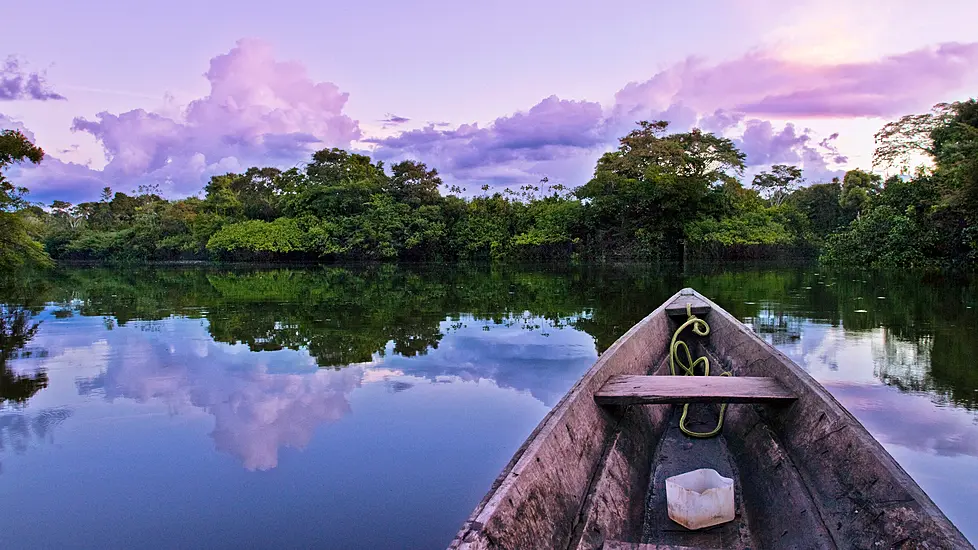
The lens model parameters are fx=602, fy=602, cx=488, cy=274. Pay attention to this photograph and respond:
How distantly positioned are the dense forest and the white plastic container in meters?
18.4

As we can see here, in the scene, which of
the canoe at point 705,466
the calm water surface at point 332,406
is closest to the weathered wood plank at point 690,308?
the calm water surface at point 332,406

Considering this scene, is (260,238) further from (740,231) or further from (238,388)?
(238,388)

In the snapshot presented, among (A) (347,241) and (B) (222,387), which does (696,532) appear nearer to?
(B) (222,387)

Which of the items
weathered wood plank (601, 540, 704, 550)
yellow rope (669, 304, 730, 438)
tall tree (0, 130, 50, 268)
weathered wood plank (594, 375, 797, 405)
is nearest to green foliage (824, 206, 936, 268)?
yellow rope (669, 304, 730, 438)

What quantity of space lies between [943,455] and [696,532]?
188 cm

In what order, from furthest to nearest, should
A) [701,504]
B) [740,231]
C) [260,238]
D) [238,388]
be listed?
[260,238]
[740,231]
[238,388]
[701,504]

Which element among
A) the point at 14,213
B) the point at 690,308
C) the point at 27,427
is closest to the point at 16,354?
the point at 27,427

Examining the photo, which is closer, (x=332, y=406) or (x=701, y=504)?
(x=701, y=504)

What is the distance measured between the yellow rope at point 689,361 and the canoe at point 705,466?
7 centimetres

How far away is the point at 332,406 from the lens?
4062mm

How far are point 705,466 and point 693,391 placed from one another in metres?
0.36

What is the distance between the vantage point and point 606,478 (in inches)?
84.3

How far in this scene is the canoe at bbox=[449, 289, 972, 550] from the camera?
5.02ft

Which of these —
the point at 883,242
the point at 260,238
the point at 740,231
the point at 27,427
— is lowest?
the point at 27,427
